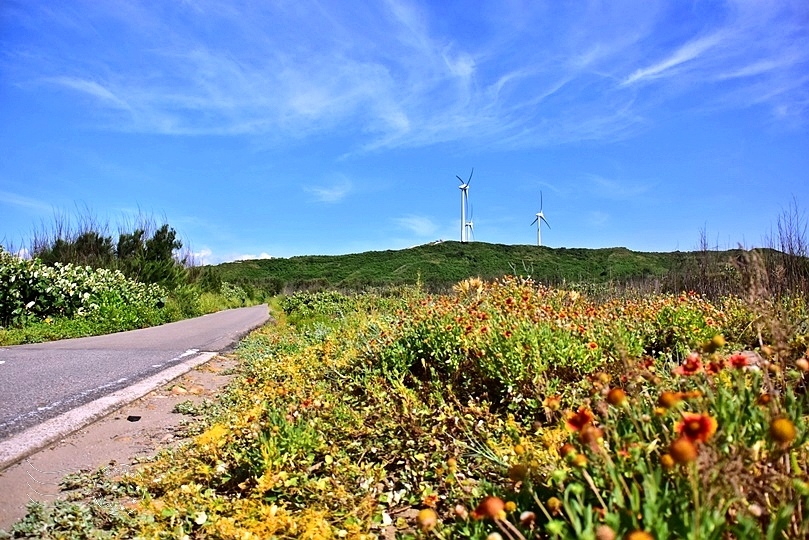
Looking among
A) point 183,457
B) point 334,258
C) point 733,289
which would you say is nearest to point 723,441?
point 183,457

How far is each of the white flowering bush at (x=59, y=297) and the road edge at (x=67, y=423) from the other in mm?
7152

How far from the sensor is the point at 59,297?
11.4m

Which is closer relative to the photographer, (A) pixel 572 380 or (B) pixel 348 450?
(B) pixel 348 450

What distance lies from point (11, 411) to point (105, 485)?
195cm

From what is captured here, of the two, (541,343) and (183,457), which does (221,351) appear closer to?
(183,457)

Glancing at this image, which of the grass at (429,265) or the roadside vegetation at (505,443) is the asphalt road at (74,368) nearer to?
the roadside vegetation at (505,443)

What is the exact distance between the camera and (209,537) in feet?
7.00

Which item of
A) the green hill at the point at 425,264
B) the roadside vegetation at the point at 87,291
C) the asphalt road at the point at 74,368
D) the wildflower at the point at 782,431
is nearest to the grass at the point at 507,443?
the wildflower at the point at 782,431

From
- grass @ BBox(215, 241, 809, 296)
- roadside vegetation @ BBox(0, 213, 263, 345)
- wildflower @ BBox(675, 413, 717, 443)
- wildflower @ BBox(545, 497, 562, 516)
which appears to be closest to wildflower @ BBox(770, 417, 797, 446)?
wildflower @ BBox(675, 413, 717, 443)

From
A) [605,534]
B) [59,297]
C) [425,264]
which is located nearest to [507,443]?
[605,534]

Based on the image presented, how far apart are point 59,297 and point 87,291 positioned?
0.99 m

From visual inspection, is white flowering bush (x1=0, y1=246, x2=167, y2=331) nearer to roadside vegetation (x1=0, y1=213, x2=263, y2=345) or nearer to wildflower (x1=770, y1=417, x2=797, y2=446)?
roadside vegetation (x1=0, y1=213, x2=263, y2=345)

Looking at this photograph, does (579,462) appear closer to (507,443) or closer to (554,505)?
(554,505)

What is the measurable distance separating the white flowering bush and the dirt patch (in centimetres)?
762
